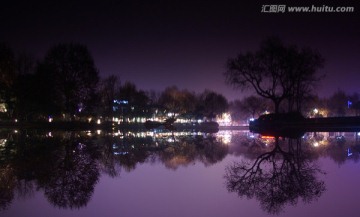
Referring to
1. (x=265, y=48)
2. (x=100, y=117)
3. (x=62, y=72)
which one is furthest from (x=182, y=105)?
(x=265, y=48)

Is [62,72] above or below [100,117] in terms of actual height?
above

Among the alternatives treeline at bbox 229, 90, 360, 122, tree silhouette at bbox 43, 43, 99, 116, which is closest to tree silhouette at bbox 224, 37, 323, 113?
tree silhouette at bbox 43, 43, 99, 116

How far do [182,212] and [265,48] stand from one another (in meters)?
47.1

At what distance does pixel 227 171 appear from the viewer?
33.0 ft

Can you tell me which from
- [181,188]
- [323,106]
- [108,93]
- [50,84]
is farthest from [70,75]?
[323,106]

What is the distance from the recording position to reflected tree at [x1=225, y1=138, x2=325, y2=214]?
6590mm

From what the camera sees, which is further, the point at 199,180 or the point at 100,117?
the point at 100,117

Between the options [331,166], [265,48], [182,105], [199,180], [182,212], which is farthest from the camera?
[182,105]

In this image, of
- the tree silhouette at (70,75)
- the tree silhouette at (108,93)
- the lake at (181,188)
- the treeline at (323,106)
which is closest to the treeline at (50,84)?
the tree silhouette at (70,75)

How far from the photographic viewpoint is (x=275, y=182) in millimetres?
8039

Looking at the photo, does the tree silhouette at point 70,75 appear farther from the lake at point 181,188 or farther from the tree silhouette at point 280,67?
the lake at point 181,188

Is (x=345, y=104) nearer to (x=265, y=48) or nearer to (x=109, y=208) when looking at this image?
(x=265, y=48)

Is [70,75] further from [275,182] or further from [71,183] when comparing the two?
[275,182]

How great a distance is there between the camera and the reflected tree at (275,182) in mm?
6590
